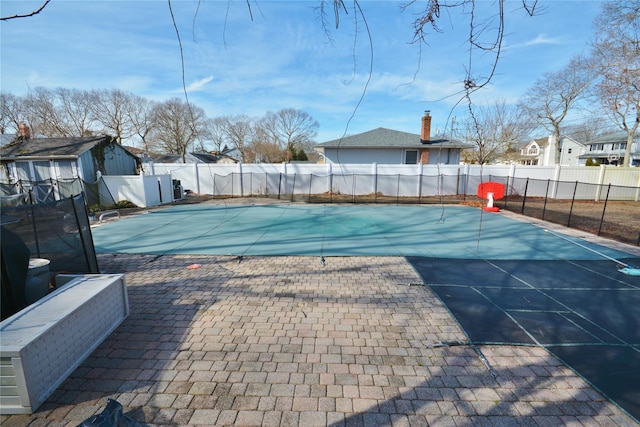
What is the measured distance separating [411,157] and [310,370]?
65.8 ft

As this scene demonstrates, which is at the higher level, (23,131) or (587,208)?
(23,131)

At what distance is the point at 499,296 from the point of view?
4125 millimetres

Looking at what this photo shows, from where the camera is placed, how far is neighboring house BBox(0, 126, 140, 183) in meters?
14.0

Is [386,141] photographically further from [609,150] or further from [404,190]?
[609,150]

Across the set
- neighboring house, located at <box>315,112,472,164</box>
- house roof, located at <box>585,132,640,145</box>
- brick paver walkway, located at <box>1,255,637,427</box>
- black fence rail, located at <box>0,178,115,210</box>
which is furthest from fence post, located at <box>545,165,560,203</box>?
house roof, located at <box>585,132,640,145</box>

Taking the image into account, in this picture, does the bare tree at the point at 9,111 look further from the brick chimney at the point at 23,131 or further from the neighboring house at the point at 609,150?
the neighboring house at the point at 609,150

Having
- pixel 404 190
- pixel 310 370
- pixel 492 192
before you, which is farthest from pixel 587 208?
pixel 310 370

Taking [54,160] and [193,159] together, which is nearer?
[54,160]

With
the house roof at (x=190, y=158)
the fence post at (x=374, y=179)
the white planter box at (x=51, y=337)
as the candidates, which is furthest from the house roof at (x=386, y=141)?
the house roof at (x=190, y=158)

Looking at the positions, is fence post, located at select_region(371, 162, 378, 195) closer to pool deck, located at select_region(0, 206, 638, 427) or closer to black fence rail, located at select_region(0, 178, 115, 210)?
pool deck, located at select_region(0, 206, 638, 427)

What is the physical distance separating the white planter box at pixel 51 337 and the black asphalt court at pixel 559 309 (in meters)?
4.02

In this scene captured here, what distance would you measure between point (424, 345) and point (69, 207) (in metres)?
5.01

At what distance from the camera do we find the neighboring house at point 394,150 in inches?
774

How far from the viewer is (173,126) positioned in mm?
39469
